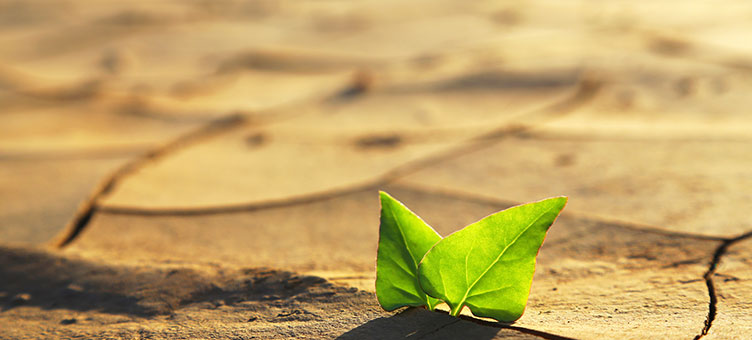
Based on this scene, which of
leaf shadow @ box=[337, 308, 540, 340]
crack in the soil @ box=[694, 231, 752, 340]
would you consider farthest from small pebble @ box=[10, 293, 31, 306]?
crack in the soil @ box=[694, 231, 752, 340]

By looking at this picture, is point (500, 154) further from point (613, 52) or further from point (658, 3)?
point (658, 3)

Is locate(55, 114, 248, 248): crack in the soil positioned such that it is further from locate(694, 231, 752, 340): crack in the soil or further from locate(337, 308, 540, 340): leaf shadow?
locate(694, 231, 752, 340): crack in the soil

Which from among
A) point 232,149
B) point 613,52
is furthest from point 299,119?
point 613,52

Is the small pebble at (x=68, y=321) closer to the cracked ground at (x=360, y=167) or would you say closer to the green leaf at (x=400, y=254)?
the cracked ground at (x=360, y=167)

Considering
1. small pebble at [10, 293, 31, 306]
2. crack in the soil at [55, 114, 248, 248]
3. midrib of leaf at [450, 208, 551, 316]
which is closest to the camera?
midrib of leaf at [450, 208, 551, 316]

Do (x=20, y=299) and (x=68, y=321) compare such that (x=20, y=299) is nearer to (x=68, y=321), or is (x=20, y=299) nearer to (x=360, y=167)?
(x=68, y=321)

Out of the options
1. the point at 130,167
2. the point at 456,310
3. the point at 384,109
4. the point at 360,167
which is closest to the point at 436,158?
the point at 360,167

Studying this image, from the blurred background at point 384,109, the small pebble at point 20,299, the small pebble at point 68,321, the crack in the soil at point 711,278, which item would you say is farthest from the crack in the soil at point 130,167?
the crack in the soil at point 711,278
